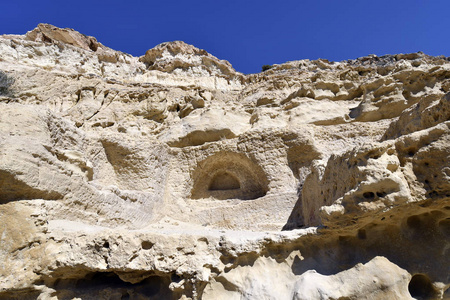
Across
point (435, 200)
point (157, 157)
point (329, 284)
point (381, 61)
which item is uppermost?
point (381, 61)

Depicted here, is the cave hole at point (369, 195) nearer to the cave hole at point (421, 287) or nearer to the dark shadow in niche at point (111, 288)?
the cave hole at point (421, 287)

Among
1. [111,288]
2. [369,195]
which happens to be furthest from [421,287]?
[111,288]

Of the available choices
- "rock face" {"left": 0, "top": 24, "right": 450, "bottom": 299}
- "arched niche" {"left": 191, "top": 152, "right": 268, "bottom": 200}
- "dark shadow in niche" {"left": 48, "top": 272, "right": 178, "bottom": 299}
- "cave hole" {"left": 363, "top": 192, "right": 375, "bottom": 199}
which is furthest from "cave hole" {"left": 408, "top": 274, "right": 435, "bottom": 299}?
"arched niche" {"left": 191, "top": 152, "right": 268, "bottom": 200}

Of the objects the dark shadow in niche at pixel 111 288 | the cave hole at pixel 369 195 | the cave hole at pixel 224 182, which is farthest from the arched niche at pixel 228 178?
the cave hole at pixel 369 195

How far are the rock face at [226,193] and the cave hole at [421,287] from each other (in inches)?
0.5

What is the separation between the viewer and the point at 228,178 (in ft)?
33.4

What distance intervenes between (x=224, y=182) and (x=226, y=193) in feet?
1.44

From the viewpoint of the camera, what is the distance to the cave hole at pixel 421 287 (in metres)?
3.96

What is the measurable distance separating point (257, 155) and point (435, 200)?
→ 19.0 ft

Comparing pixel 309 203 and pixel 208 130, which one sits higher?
pixel 208 130

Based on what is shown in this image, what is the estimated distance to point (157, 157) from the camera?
9266 mm

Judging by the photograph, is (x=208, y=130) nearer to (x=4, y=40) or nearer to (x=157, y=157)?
(x=157, y=157)

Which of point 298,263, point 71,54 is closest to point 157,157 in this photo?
point 298,263

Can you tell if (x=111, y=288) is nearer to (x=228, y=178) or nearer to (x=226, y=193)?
Result: (x=226, y=193)
